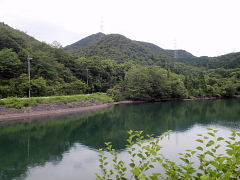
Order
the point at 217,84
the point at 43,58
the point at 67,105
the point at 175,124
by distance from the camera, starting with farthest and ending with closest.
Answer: the point at 217,84 → the point at 43,58 → the point at 67,105 → the point at 175,124

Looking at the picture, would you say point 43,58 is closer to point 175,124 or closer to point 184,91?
point 175,124

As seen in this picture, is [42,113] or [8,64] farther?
[8,64]

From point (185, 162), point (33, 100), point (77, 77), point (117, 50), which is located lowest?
point (33, 100)

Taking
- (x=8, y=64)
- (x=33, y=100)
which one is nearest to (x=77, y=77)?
(x=8, y=64)

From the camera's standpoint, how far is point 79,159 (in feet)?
37.7

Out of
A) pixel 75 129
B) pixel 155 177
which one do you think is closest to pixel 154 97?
pixel 75 129

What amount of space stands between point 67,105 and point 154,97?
2295 cm

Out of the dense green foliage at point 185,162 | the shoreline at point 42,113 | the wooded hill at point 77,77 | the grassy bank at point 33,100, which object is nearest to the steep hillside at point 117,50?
the wooded hill at point 77,77

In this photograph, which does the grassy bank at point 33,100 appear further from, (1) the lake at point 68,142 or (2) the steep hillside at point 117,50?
(2) the steep hillside at point 117,50

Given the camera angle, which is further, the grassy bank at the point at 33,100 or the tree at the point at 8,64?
the tree at the point at 8,64

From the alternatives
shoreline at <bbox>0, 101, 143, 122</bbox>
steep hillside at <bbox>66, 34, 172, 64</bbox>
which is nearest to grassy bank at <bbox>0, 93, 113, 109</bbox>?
shoreline at <bbox>0, 101, 143, 122</bbox>

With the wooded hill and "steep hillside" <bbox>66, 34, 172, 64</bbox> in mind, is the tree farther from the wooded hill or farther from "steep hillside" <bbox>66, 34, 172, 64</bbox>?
"steep hillside" <bbox>66, 34, 172, 64</bbox>

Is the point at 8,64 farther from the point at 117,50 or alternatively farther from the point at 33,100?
the point at 117,50

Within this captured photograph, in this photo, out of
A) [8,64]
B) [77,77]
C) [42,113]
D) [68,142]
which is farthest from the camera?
[77,77]
